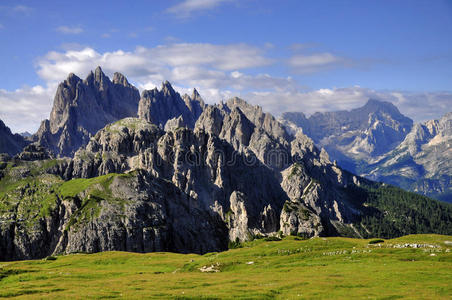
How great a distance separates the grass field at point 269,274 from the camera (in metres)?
55.5

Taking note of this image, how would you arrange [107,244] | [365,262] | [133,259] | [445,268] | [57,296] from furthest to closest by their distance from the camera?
[107,244] < [133,259] < [365,262] < [445,268] < [57,296]

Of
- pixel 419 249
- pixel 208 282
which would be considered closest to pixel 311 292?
pixel 208 282

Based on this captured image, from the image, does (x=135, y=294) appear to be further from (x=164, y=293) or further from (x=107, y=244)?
(x=107, y=244)

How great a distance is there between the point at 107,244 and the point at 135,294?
479 ft

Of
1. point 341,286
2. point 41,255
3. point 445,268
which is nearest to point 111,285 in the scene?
point 341,286

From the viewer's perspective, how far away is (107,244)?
7520 inches

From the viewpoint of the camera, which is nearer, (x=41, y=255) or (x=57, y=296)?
(x=57, y=296)

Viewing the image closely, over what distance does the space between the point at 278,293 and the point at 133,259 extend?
65.2m

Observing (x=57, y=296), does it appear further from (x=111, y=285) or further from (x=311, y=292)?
(x=311, y=292)

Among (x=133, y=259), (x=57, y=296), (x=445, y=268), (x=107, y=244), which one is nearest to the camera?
(x=57, y=296)

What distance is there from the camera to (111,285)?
64.9 metres

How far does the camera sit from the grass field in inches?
2185

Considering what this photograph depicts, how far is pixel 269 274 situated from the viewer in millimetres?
74812

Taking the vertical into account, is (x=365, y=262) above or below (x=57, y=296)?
below
